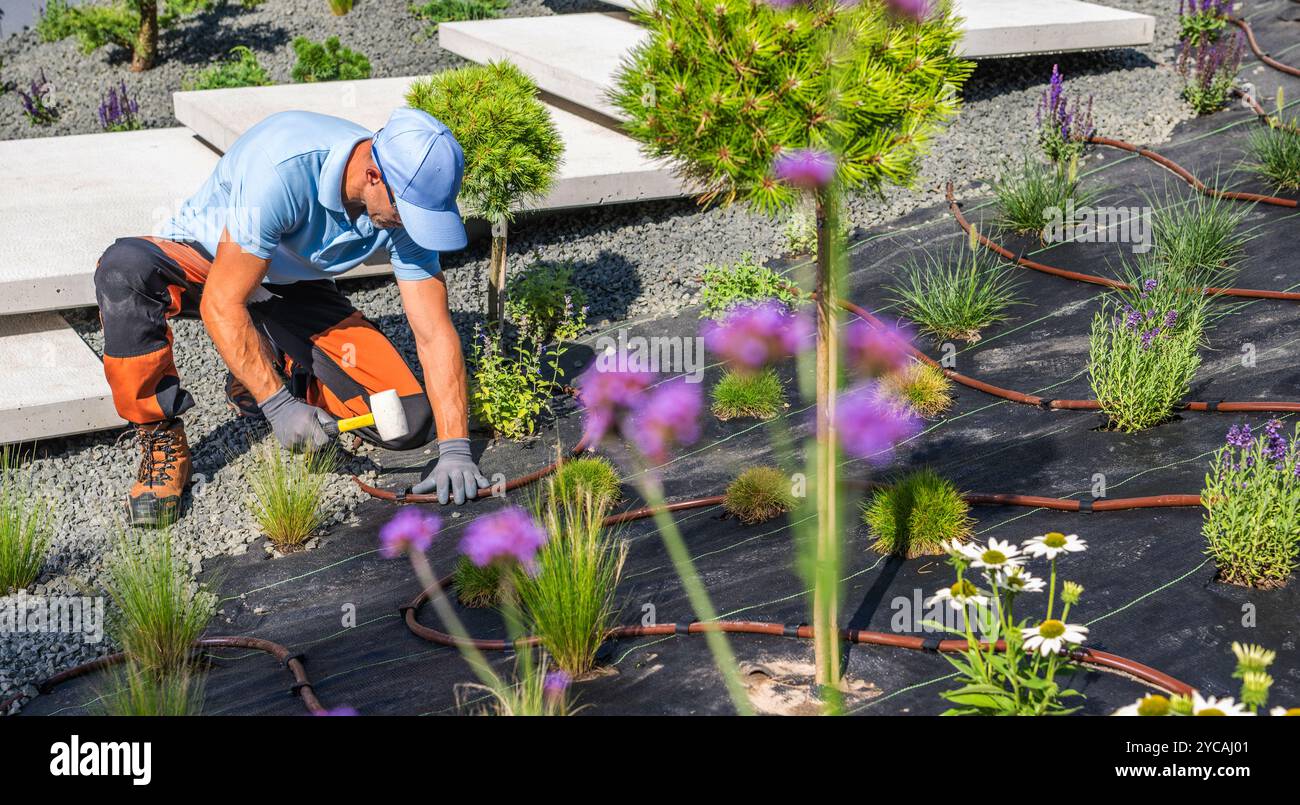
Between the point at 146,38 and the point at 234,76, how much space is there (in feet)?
4.09

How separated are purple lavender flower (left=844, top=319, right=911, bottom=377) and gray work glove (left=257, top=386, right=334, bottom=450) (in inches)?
89.3

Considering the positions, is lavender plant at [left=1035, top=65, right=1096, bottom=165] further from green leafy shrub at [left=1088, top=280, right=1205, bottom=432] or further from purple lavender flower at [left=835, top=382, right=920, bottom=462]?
purple lavender flower at [left=835, top=382, right=920, bottom=462]

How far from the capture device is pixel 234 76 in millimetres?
9391

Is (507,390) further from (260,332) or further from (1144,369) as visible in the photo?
(1144,369)

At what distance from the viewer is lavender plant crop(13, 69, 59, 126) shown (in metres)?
9.45

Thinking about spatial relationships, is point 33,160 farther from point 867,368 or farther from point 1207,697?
point 1207,697

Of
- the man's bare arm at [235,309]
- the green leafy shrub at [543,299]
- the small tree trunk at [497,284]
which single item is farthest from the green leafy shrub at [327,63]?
the man's bare arm at [235,309]

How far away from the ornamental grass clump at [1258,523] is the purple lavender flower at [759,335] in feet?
7.58

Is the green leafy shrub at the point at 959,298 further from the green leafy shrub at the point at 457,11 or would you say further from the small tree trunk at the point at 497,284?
the green leafy shrub at the point at 457,11

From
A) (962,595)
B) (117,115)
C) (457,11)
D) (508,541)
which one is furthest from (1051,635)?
(457,11)

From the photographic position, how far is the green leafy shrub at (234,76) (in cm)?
929
